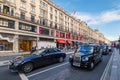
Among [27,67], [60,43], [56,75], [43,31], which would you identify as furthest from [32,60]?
[60,43]

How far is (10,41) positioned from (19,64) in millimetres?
19520

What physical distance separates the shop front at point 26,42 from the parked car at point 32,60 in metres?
18.9

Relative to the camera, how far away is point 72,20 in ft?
184

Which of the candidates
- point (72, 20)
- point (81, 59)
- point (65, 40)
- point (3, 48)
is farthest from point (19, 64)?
point (72, 20)

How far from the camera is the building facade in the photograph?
2408cm

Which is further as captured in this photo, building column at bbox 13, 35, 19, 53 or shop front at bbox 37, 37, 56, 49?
shop front at bbox 37, 37, 56, 49

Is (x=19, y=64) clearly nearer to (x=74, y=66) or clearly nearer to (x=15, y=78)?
(x=15, y=78)

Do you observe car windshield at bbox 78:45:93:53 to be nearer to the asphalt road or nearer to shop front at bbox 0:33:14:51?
the asphalt road

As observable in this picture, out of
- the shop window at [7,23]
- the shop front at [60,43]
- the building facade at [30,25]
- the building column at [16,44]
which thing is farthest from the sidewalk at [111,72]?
the shop front at [60,43]

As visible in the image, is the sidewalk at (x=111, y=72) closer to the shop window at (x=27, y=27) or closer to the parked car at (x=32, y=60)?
the parked car at (x=32, y=60)

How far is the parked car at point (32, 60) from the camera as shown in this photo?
7.26m

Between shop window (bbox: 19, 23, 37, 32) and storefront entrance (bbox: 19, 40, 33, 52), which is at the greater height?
shop window (bbox: 19, 23, 37, 32)

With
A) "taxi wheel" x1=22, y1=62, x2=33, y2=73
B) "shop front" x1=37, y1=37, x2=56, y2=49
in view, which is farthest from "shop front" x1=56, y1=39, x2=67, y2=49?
→ "taxi wheel" x1=22, y1=62, x2=33, y2=73

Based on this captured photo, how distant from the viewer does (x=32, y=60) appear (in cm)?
798
